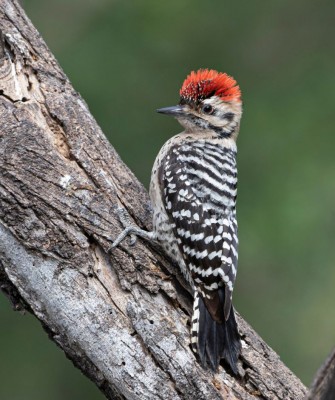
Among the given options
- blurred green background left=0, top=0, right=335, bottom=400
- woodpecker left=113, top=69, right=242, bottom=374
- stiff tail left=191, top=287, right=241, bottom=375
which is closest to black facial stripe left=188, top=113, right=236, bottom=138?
woodpecker left=113, top=69, right=242, bottom=374

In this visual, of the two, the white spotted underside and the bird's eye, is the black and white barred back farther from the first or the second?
the bird's eye

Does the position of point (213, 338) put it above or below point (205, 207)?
below

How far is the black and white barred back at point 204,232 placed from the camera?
4707mm

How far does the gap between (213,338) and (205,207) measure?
85 cm

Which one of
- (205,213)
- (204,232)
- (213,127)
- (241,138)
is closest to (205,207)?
(205,213)

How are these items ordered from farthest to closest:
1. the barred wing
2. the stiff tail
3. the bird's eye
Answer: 1. the bird's eye
2. the barred wing
3. the stiff tail

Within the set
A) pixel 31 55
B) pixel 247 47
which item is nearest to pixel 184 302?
pixel 31 55

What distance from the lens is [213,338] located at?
4672 mm

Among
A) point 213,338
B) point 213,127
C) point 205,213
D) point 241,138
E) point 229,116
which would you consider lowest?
point 213,338

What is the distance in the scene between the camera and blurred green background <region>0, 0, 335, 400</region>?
26.6 ft

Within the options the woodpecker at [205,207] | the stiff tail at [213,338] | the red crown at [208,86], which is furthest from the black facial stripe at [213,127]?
the stiff tail at [213,338]

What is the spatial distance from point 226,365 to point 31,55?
2087mm

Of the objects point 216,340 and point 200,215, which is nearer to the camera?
point 216,340

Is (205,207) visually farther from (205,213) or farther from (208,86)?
(208,86)
